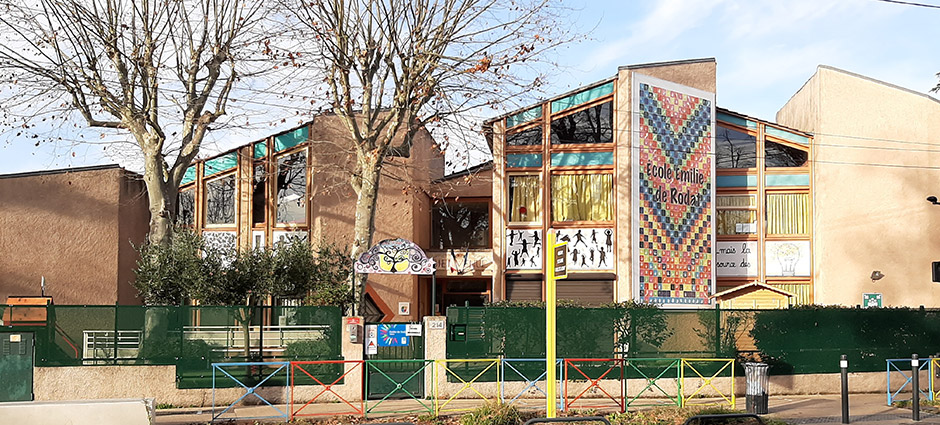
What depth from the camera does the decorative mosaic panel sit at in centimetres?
2695

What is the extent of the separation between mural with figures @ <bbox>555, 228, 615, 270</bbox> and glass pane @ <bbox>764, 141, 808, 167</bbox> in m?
6.85

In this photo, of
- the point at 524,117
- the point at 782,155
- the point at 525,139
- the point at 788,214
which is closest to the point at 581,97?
the point at 524,117

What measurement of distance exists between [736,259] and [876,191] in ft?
16.6

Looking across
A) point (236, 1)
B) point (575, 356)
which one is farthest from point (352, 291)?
point (236, 1)

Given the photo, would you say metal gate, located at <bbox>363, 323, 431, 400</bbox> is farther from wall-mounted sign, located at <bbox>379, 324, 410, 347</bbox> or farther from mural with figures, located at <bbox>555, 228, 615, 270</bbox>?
mural with figures, located at <bbox>555, 228, 615, 270</bbox>

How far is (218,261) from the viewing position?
20703mm

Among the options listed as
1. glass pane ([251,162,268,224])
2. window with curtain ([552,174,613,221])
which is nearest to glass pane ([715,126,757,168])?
window with curtain ([552,174,613,221])

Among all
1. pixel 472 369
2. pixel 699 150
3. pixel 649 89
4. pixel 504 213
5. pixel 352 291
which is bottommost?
pixel 472 369

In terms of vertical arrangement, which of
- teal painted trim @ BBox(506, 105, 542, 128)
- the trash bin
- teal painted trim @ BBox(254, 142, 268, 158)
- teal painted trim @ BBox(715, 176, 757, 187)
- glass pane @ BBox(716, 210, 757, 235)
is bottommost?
the trash bin

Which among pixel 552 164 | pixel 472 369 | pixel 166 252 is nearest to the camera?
pixel 472 369

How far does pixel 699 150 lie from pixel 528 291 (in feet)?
24.2

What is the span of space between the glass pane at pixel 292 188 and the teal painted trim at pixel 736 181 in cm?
1423

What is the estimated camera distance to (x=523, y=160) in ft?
92.1

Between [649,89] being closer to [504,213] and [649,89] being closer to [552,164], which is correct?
[552,164]
